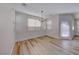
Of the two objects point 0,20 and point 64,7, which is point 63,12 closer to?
point 64,7

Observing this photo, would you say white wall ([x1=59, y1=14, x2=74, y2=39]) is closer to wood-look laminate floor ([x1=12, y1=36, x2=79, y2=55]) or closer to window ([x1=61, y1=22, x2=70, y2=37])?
window ([x1=61, y1=22, x2=70, y2=37])

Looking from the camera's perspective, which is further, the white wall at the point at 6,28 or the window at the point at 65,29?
the window at the point at 65,29

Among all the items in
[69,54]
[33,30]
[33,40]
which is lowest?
[69,54]

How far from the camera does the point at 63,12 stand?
63.3 inches

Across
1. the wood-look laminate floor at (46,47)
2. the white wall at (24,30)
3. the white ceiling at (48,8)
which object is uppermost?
the white ceiling at (48,8)

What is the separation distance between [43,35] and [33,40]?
0.56 ft

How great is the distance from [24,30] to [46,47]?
0.42 meters

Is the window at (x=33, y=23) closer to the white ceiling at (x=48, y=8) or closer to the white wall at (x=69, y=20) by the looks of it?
the white ceiling at (x=48, y=8)

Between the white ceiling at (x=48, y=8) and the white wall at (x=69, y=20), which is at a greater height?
the white ceiling at (x=48, y=8)

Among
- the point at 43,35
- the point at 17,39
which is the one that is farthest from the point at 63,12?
the point at 17,39

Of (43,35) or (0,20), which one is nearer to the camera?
(0,20)

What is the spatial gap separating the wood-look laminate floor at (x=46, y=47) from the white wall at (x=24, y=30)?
8 cm

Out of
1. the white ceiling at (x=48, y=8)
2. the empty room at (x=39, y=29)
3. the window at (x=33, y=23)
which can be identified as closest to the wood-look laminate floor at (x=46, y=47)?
the empty room at (x=39, y=29)

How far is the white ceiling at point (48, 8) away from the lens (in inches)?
61.3
